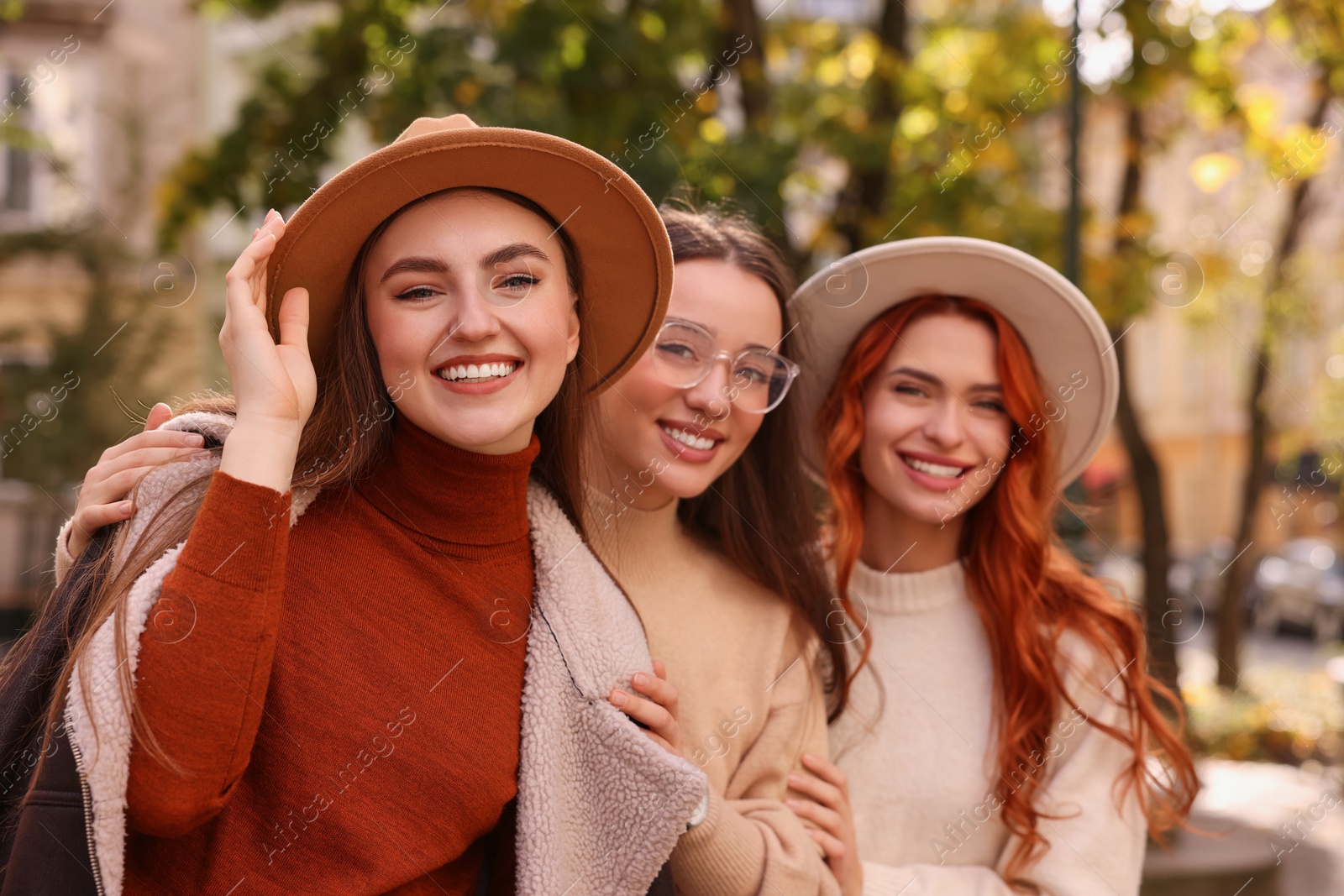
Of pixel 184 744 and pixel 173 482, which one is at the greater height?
pixel 173 482

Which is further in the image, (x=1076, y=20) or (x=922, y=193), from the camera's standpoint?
(x=922, y=193)

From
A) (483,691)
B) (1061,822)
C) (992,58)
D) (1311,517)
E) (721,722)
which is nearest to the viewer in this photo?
(483,691)

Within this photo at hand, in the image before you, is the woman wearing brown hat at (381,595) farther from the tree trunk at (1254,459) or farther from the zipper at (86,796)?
the tree trunk at (1254,459)

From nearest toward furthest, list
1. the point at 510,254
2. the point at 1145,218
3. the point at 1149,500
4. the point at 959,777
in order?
→ the point at 510,254 → the point at 959,777 → the point at 1145,218 → the point at 1149,500

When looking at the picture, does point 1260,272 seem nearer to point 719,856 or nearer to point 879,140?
point 879,140

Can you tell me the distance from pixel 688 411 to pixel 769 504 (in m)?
0.41

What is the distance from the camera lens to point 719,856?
81.2 inches

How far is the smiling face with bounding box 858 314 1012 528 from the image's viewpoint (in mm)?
2656

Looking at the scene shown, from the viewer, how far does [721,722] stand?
235 centimetres

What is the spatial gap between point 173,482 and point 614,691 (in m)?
0.78

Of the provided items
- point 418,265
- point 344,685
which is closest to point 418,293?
point 418,265

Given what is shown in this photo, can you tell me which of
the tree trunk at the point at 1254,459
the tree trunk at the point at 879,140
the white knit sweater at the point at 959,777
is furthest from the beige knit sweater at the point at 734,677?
the tree trunk at the point at 1254,459

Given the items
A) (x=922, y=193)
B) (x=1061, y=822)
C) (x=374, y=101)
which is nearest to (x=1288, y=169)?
(x=922, y=193)

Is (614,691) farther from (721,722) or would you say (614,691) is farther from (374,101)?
(374,101)
